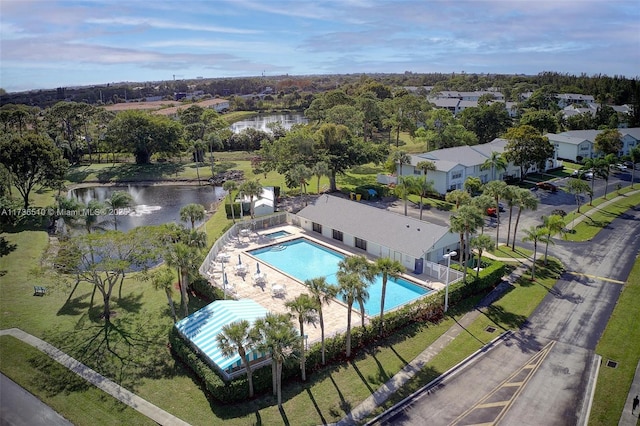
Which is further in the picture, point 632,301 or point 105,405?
point 632,301

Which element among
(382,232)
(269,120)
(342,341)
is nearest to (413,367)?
(342,341)

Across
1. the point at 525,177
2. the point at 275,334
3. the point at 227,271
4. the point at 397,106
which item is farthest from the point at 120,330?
the point at 397,106

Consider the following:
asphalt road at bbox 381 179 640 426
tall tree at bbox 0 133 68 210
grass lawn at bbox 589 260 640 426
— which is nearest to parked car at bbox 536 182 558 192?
asphalt road at bbox 381 179 640 426

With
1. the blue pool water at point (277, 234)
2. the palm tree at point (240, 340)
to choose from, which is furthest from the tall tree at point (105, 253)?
the blue pool water at point (277, 234)

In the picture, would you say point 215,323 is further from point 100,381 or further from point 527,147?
point 527,147

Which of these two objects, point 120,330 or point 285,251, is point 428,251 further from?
point 120,330

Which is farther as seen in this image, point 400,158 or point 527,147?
point 527,147

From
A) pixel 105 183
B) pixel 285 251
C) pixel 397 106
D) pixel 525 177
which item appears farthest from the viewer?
pixel 397 106
